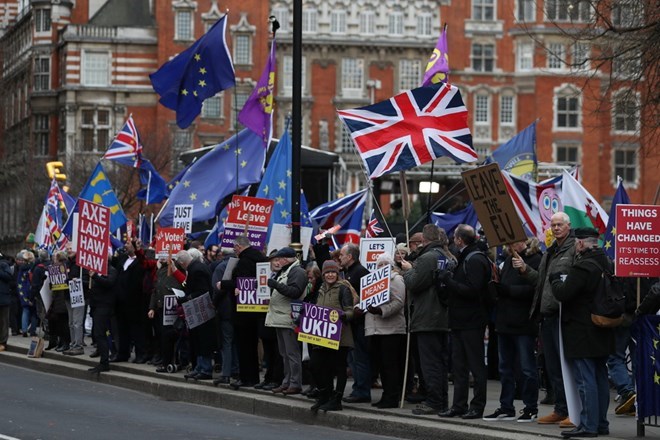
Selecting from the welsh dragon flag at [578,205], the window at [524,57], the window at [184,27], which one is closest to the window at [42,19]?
the window at [184,27]

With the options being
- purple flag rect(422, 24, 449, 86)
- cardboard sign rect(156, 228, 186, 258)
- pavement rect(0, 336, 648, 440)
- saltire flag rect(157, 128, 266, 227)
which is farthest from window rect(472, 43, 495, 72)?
cardboard sign rect(156, 228, 186, 258)

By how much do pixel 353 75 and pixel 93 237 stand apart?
77.5 m

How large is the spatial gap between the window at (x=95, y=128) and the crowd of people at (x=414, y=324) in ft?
233

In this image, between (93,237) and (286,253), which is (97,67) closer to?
(93,237)

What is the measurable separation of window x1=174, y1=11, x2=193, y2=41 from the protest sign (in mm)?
83019

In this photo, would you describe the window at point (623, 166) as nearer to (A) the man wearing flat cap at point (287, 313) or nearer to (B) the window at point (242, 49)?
(B) the window at point (242, 49)

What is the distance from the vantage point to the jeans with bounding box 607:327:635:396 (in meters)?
17.8

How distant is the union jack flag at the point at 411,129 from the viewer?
2044 cm

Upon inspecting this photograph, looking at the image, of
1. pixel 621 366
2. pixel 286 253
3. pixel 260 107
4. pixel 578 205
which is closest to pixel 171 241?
pixel 260 107

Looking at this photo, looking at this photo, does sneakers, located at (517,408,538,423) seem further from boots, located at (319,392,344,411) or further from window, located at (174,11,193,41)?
window, located at (174,11,193,41)

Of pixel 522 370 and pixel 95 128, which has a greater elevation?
pixel 95 128

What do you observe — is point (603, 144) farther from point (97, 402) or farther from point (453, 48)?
point (97, 402)

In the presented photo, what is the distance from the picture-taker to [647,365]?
582 inches

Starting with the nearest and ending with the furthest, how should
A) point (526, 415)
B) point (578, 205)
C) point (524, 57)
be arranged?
point (526, 415) < point (578, 205) < point (524, 57)
